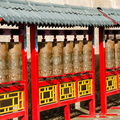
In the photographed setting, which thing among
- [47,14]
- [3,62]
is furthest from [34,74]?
[47,14]

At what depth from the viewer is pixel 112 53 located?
42.2 ft

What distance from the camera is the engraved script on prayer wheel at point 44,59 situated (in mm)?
10445

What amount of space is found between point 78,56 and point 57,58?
3.42 feet

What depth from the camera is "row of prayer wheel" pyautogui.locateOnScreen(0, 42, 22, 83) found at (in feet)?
30.8

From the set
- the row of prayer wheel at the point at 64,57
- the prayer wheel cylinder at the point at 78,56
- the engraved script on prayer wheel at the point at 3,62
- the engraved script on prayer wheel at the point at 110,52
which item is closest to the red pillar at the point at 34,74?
the row of prayer wheel at the point at 64,57

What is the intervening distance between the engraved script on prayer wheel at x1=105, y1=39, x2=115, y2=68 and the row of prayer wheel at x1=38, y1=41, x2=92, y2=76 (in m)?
0.93

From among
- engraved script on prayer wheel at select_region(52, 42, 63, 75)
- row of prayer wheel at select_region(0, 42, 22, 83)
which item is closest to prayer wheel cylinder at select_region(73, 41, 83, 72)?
engraved script on prayer wheel at select_region(52, 42, 63, 75)

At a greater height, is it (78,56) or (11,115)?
(78,56)

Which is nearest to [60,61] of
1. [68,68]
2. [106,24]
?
[68,68]

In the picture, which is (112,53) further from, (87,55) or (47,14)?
(47,14)

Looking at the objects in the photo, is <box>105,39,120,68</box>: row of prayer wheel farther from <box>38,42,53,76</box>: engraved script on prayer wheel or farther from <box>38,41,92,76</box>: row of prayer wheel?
<box>38,42,53,76</box>: engraved script on prayer wheel

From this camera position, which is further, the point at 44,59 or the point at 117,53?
the point at 117,53

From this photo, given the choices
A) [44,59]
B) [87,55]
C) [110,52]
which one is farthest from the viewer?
[110,52]

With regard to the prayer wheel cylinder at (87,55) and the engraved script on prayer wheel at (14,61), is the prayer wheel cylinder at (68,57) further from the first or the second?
the engraved script on prayer wheel at (14,61)
